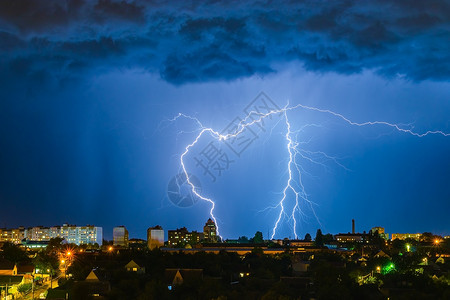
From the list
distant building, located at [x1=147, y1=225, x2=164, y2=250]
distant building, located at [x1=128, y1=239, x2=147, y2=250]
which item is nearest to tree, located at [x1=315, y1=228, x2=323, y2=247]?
distant building, located at [x1=147, y1=225, x2=164, y2=250]

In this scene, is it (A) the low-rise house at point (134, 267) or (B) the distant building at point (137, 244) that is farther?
(B) the distant building at point (137, 244)

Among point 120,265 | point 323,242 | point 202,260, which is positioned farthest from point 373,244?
point 120,265

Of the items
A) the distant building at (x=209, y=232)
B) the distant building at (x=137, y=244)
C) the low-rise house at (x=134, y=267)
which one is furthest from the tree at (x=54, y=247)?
the distant building at (x=209, y=232)

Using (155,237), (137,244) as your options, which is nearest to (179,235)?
(137,244)

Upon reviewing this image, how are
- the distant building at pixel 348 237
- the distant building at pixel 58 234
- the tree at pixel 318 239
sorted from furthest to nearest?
1. the distant building at pixel 58 234
2. the distant building at pixel 348 237
3. the tree at pixel 318 239

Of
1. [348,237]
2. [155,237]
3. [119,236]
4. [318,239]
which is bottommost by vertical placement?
[318,239]

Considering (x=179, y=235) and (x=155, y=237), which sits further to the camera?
(x=179, y=235)

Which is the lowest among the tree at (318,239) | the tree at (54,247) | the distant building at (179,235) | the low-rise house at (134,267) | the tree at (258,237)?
the low-rise house at (134,267)

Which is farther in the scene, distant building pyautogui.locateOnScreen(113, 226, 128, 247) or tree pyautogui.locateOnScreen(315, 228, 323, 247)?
distant building pyautogui.locateOnScreen(113, 226, 128, 247)

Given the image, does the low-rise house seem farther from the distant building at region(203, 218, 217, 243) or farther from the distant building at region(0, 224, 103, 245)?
the distant building at region(0, 224, 103, 245)

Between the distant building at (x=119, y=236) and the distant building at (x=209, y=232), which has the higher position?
the distant building at (x=209, y=232)

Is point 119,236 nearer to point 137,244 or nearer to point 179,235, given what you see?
point 137,244

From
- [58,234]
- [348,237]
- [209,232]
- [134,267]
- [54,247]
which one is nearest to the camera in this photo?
[134,267]

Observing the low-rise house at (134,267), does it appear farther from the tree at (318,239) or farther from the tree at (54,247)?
the tree at (318,239)
